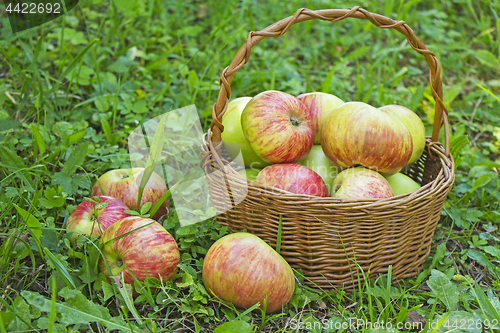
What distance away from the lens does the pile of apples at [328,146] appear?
1.66m

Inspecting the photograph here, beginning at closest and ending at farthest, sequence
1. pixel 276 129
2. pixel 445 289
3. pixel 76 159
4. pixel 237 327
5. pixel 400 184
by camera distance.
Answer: pixel 237 327
pixel 445 289
pixel 276 129
pixel 400 184
pixel 76 159

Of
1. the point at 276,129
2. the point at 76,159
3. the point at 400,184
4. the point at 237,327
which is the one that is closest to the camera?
the point at 237,327

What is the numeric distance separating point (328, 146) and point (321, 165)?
0.57ft

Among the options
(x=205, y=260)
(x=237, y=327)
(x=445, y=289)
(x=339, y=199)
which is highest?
(x=339, y=199)

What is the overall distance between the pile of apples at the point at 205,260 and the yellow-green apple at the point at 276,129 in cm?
43

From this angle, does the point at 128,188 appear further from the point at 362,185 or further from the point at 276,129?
the point at 362,185

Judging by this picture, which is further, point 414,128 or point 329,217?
point 414,128

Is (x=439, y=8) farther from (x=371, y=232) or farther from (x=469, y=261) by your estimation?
(x=371, y=232)

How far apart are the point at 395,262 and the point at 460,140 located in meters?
0.89

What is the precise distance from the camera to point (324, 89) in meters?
2.75

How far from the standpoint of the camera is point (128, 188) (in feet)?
6.06

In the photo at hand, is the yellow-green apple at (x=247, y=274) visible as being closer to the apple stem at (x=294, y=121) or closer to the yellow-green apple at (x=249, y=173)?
the yellow-green apple at (x=249, y=173)

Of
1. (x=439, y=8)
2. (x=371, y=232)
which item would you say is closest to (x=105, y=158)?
(x=371, y=232)

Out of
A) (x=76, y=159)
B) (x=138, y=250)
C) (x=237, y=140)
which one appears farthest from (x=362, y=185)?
(x=76, y=159)
